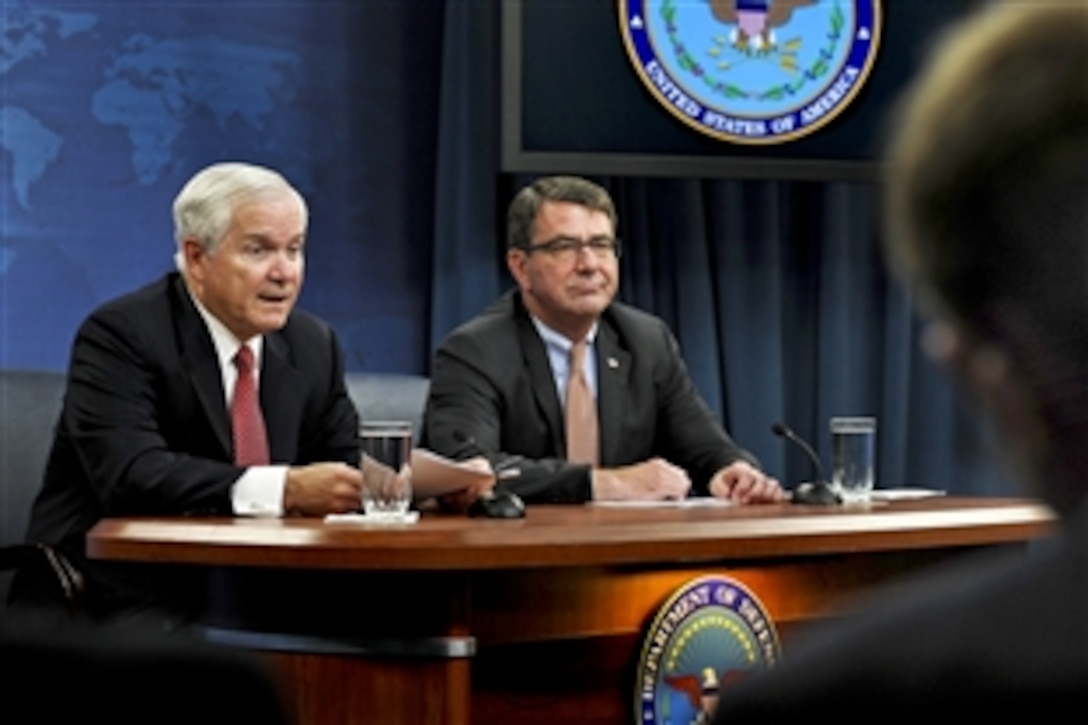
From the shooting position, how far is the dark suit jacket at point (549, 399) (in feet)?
13.4

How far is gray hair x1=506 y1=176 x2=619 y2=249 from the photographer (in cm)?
439

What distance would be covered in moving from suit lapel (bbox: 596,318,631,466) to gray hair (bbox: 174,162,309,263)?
0.85 meters

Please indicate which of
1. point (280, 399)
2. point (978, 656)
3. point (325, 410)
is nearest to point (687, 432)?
point (325, 410)

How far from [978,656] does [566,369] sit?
355 cm

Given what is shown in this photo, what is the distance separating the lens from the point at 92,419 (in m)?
3.43

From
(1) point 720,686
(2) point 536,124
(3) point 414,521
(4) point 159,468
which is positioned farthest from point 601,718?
(2) point 536,124

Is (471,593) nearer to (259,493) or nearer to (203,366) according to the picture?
(259,493)

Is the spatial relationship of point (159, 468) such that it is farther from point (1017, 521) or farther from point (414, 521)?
point (1017, 521)

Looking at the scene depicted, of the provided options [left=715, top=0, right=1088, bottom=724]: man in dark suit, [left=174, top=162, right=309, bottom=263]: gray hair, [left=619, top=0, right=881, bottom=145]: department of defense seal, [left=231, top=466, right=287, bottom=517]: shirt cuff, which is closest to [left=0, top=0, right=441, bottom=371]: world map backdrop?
[left=619, top=0, right=881, bottom=145]: department of defense seal

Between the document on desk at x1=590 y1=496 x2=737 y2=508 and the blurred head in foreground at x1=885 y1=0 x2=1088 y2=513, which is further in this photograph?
the document on desk at x1=590 y1=496 x2=737 y2=508

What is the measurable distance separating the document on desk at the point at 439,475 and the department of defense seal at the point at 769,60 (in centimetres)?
205

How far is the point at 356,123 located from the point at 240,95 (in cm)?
33

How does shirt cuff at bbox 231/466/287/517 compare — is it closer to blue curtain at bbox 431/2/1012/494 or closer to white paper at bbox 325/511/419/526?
white paper at bbox 325/511/419/526

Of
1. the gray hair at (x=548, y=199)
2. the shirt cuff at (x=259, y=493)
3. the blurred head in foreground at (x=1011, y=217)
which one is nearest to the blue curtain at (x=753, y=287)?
the gray hair at (x=548, y=199)
